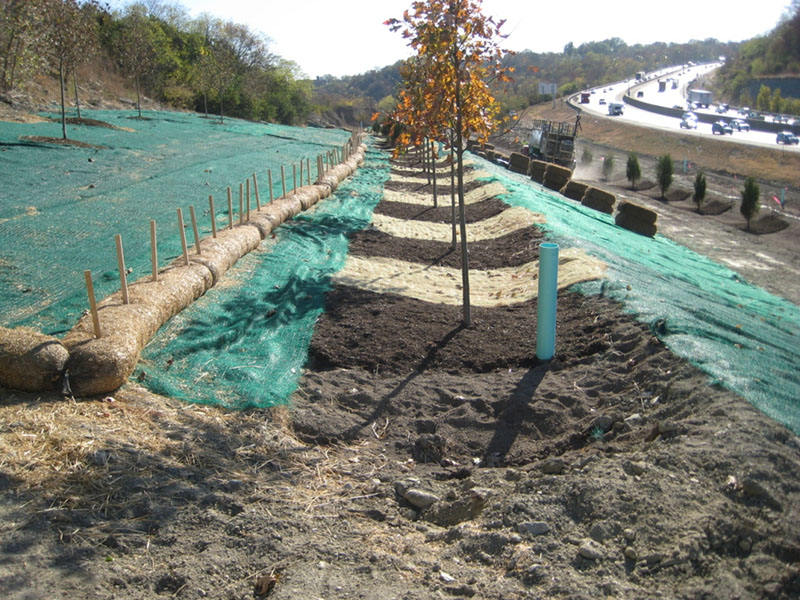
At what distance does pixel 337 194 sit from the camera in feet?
52.8

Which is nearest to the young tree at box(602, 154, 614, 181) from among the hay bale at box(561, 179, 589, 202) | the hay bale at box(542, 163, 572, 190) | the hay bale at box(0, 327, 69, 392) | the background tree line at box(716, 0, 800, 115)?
the hay bale at box(542, 163, 572, 190)

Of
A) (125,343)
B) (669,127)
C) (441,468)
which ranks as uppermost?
(669,127)

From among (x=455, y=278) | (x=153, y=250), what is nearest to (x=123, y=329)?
(x=153, y=250)

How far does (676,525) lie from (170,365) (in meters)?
4.47

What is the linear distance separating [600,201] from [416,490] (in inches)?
778

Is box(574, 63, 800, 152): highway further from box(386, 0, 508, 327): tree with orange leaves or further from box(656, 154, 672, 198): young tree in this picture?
box(386, 0, 508, 327): tree with orange leaves

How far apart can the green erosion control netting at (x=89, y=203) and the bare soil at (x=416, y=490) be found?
225cm

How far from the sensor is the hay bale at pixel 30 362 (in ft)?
15.7

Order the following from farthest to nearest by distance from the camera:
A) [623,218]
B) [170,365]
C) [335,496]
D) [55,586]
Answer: [623,218] → [170,365] → [335,496] → [55,586]

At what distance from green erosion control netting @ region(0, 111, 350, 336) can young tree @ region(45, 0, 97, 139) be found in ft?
6.71

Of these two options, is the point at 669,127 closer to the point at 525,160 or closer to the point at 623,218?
the point at 525,160

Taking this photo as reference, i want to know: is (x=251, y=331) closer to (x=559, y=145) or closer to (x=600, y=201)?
(x=600, y=201)

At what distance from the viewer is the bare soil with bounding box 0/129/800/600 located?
10.9 feet

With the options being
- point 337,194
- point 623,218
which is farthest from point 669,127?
point 337,194
